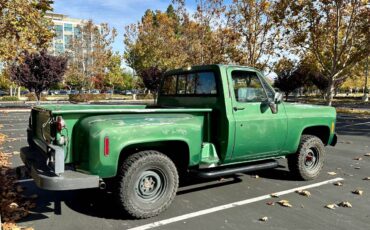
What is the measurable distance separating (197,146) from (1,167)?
14.5 feet

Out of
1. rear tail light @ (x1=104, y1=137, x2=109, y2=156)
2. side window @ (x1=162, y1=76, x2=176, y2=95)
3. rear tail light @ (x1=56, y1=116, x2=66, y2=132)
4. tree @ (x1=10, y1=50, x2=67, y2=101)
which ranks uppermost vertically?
tree @ (x1=10, y1=50, x2=67, y2=101)

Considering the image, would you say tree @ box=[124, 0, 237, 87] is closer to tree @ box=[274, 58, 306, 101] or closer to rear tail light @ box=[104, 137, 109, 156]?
tree @ box=[274, 58, 306, 101]

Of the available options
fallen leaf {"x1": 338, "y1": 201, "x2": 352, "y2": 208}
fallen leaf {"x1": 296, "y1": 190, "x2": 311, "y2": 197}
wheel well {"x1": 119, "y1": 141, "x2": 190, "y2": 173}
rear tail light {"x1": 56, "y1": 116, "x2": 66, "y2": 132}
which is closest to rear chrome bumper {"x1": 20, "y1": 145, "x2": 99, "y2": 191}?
rear tail light {"x1": 56, "y1": 116, "x2": 66, "y2": 132}

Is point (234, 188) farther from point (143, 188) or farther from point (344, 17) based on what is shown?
point (344, 17)

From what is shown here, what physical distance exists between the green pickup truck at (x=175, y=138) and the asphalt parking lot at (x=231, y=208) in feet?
1.06

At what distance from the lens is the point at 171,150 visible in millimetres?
4992

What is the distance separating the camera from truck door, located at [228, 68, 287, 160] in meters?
5.25

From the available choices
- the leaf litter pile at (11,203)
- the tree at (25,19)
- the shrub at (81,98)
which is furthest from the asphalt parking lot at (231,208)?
the shrub at (81,98)

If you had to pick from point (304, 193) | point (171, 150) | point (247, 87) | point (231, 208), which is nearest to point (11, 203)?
point (171, 150)

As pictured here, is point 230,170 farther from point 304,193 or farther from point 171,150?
point 304,193

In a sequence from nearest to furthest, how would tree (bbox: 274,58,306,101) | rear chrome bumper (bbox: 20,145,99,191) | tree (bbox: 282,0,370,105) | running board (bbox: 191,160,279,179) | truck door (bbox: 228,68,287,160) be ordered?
rear chrome bumper (bbox: 20,145,99,191) < running board (bbox: 191,160,279,179) < truck door (bbox: 228,68,287,160) < tree (bbox: 282,0,370,105) < tree (bbox: 274,58,306,101)

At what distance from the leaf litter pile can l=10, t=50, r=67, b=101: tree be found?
24.0m

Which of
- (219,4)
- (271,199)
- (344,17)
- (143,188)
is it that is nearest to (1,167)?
(143,188)

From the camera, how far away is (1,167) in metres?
6.98
